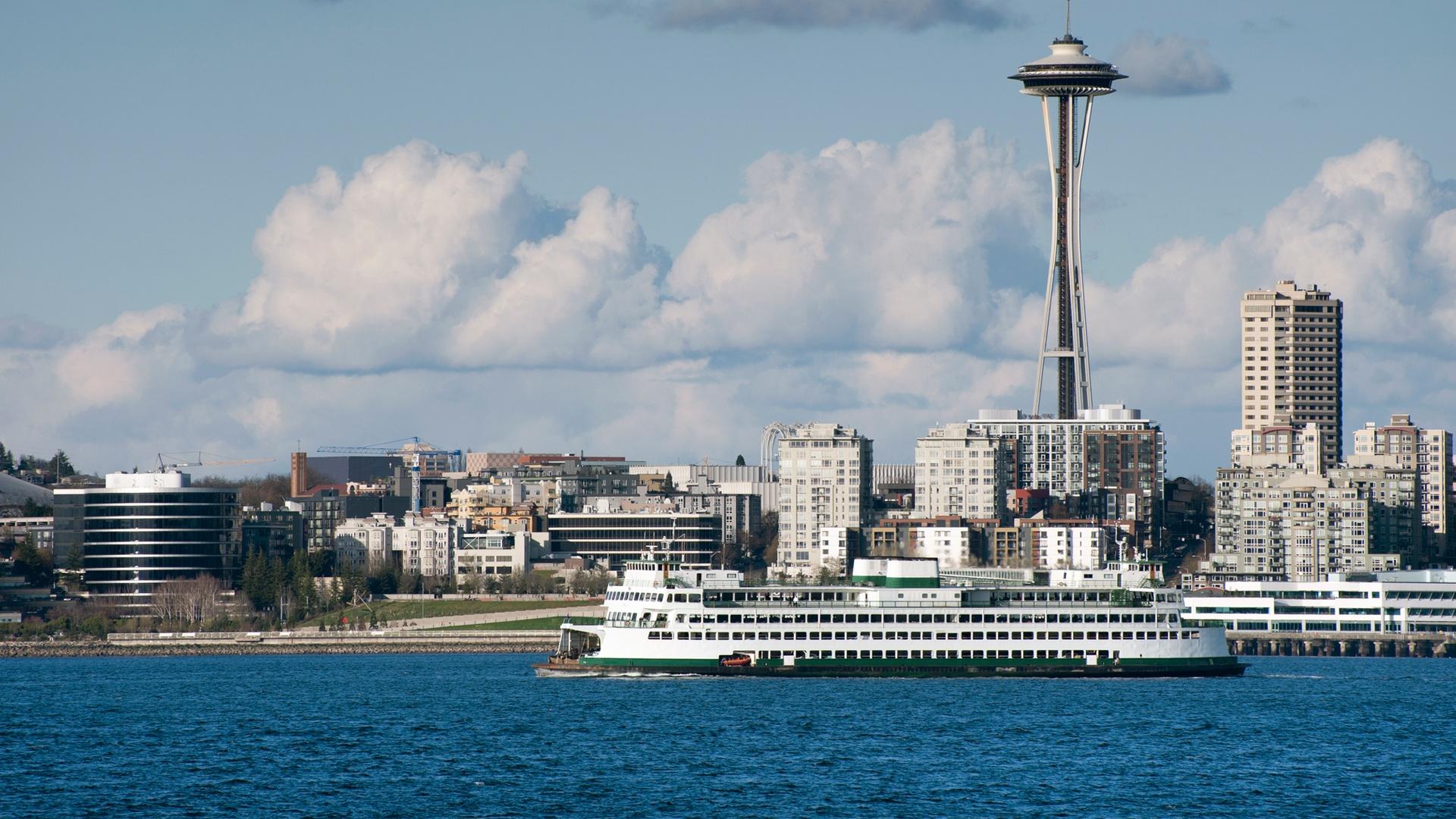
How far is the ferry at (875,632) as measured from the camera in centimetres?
15662

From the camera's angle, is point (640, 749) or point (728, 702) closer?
point (640, 749)

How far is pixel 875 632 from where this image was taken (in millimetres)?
157125

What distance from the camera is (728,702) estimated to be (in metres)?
138

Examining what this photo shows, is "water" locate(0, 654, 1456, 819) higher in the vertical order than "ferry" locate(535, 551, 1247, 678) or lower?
lower

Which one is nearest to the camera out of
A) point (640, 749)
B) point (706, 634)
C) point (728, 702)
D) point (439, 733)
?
point (640, 749)

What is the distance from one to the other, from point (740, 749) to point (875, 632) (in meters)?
41.6

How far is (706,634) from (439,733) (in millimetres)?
33494

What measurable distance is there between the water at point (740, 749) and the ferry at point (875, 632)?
1.93 metres

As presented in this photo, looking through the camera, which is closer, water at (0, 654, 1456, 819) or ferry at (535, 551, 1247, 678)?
water at (0, 654, 1456, 819)

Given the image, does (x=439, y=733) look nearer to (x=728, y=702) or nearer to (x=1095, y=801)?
(x=728, y=702)

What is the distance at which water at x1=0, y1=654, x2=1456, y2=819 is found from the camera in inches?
3954

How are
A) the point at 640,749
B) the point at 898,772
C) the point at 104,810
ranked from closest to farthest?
the point at 104,810, the point at 898,772, the point at 640,749

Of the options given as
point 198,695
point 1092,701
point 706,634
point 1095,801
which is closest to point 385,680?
point 198,695

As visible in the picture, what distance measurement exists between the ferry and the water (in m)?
1.93
